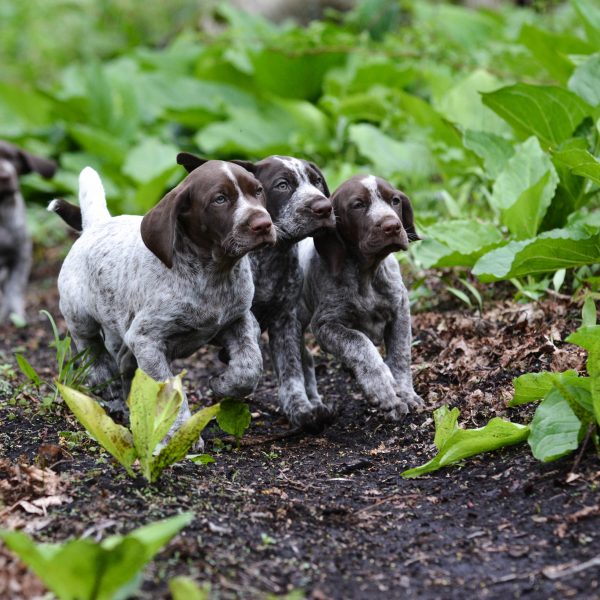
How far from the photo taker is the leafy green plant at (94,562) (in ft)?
9.23

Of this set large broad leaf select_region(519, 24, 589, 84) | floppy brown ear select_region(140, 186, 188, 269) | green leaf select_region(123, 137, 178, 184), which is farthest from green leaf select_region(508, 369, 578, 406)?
green leaf select_region(123, 137, 178, 184)

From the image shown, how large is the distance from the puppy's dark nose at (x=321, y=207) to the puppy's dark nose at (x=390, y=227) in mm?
270

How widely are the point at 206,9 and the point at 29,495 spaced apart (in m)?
12.6

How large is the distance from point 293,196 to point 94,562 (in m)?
2.54

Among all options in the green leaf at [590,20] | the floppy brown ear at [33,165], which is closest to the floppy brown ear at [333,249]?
the green leaf at [590,20]

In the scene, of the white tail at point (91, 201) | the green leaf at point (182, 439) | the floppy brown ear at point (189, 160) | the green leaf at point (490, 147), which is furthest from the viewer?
the green leaf at point (490, 147)

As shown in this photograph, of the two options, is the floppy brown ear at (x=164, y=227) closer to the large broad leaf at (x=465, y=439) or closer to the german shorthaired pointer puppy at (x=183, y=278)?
the german shorthaired pointer puppy at (x=183, y=278)

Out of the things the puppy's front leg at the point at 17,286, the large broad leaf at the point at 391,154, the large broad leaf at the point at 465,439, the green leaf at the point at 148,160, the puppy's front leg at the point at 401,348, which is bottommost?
the puppy's front leg at the point at 17,286

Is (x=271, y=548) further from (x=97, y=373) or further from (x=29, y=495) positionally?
(x=97, y=373)

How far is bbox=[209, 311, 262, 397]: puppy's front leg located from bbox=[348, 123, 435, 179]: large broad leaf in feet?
13.2

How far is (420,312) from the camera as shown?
6.83 metres

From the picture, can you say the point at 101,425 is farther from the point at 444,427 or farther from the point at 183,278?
the point at 444,427

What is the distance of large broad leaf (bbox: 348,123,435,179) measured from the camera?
8.79 m

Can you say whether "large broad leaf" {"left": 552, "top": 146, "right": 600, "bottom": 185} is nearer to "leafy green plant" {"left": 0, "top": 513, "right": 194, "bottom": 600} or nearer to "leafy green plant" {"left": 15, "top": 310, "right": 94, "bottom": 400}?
"leafy green plant" {"left": 15, "top": 310, "right": 94, "bottom": 400}
